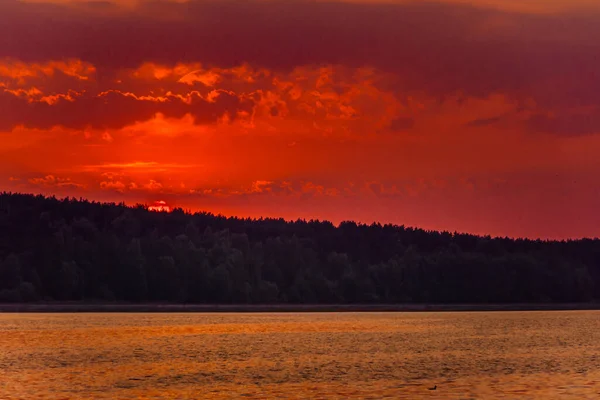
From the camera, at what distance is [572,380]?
232ft

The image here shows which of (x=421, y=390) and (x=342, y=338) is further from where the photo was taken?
(x=342, y=338)

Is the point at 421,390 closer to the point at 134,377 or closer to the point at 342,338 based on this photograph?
the point at 134,377

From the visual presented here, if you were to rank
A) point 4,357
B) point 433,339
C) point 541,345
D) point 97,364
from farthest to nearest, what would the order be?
point 433,339 → point 541,345 → point 4,357 → point 97,364

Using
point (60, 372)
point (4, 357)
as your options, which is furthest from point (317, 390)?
point (4, 357)

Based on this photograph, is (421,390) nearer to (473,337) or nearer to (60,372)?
(60,372)

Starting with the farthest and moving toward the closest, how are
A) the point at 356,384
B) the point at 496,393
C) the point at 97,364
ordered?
the point at 97,364 < the point at 356,384 < the point at 496,393

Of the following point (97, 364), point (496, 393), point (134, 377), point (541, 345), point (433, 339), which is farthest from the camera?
point (433, 339)

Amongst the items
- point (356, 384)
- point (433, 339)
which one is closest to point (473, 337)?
point (433, 339)

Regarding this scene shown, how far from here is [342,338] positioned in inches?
5266

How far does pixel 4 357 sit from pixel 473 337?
69638 millimetres

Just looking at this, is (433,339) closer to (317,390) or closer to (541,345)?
(541,345)

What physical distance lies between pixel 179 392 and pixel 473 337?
84.0 meters

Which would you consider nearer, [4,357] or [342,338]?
[4,357]

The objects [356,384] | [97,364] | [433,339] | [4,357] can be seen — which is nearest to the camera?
[356,384]
